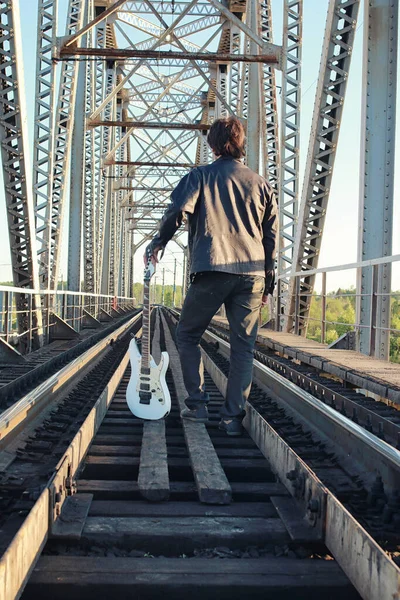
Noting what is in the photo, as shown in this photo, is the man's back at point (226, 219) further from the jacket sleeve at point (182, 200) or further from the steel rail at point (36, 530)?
the steel rail at point (36, 530)

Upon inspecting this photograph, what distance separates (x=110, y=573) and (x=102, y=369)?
5.39m

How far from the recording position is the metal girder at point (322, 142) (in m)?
9.21

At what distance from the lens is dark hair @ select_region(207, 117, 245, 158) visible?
4.02m

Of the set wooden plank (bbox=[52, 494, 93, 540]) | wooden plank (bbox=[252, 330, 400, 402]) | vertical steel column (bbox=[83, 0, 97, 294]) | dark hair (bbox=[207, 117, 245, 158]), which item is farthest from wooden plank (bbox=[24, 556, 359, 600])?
vertical steel column (bbox=[83, 0, 97, 294])

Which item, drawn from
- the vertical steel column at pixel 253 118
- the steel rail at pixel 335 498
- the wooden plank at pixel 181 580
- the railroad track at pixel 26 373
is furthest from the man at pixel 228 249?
the vertical steel column at pixel 253 118

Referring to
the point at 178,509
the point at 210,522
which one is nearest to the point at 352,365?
the point at 178,509

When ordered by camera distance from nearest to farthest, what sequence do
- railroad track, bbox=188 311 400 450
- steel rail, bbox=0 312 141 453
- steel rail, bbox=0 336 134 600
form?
steel rail, bbox=0 336 134 600 → steel rail, bbox=0 312 141 453 → railroad track, bbox=188 311 400 450

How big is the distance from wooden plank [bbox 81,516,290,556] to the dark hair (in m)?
2.32

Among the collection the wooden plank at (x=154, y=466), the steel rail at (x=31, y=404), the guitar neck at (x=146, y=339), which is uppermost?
the guitar neck at (x=146, y=339)

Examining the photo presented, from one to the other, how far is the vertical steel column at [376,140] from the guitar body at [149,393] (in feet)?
12.8

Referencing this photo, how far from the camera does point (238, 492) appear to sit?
291 centimetres

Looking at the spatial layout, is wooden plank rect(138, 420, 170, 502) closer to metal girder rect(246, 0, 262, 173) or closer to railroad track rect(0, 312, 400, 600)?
railroad track rect(0, 312, 400, 600)

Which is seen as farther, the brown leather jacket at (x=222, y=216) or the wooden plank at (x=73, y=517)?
the brown leather jacket at (x=222, y=216)

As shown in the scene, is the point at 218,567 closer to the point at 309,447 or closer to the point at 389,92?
the point at 309,447
